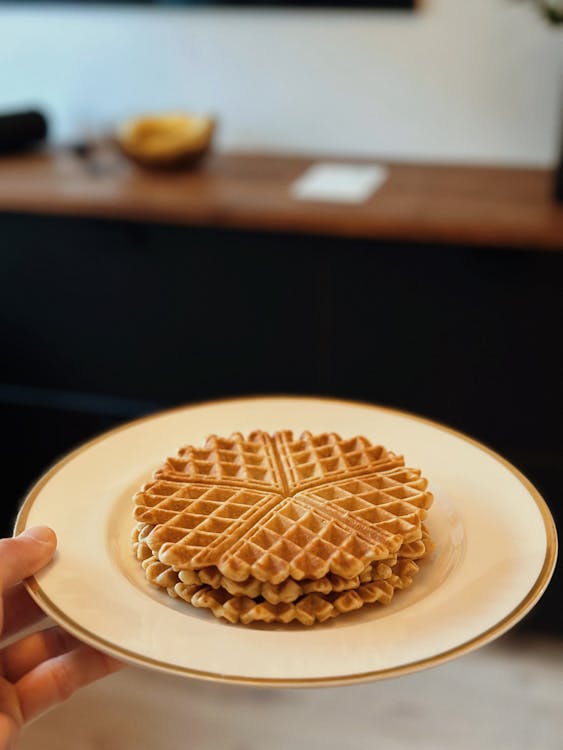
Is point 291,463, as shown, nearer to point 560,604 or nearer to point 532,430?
point 532,430

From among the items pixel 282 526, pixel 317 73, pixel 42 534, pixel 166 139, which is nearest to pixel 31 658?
pixel 42 534

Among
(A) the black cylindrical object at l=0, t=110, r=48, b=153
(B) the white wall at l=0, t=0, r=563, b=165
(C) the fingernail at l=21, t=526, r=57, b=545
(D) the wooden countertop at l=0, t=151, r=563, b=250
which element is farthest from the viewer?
(A) the black cylindrical object at l=0, t=110, r=48, b=153

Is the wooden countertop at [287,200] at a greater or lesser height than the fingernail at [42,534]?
greater

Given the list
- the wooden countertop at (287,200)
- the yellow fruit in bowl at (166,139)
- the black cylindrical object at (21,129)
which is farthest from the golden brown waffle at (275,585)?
the black cylindrical object at (21,129)

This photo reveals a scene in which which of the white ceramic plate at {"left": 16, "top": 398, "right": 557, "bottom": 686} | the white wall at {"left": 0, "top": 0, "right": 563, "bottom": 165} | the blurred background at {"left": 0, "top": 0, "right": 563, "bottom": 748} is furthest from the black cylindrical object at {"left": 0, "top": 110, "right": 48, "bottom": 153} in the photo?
the white ceramic plate at {"left": 16, "top": 398, "right": 557, "bottom": 686}

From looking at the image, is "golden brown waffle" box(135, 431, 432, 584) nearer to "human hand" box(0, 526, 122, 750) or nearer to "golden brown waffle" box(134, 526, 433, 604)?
"golden brown waffle" box(134, 526, 433, 604)

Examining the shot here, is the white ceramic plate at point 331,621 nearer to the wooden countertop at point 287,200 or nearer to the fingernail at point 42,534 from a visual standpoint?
the fingernail at point 42,534
